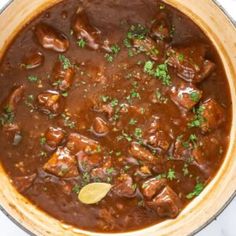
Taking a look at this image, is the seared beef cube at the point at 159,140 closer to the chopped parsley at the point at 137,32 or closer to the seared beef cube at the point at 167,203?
the seared beef cube at the point at 167,203

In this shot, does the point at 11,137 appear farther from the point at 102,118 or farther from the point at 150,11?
the point at 150,11

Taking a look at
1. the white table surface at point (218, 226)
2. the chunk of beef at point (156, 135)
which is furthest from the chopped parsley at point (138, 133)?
the white table surface at point (218, 226)

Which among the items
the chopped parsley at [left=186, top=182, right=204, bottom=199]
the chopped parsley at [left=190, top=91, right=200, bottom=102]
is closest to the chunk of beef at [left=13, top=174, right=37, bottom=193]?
the chopped parsley at [left=186, top=182, right=204, bottom=199]

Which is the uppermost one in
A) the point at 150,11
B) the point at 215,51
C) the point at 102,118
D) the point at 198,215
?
the point at 150,11

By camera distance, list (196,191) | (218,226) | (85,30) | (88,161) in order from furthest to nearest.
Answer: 1. (218,226)
2. (196,191)
3. (88,161)
4. (85,30)

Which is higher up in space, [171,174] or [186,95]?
[186,95]

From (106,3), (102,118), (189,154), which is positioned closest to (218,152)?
(189,154)

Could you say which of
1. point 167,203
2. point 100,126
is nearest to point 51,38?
point 100,126

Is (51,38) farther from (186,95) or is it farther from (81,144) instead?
(186,95)
